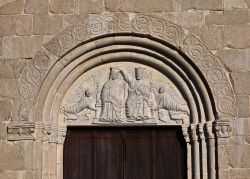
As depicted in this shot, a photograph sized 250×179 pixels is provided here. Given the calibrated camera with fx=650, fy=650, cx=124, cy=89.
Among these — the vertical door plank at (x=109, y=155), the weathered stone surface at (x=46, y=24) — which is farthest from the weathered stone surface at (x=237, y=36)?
the weathered stone surface at (x=46, y=24)

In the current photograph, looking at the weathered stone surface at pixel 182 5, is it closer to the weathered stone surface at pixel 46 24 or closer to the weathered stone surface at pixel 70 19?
the weathered stone surface at pixel 70 19

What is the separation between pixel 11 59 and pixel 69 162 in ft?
5.17

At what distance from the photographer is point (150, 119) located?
8.57m

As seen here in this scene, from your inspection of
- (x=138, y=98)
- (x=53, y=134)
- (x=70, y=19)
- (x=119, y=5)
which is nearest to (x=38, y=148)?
(x=53, y=134)

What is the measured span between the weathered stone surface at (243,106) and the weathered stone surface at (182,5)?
53.6 inches

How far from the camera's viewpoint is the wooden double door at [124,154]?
8.60 metres

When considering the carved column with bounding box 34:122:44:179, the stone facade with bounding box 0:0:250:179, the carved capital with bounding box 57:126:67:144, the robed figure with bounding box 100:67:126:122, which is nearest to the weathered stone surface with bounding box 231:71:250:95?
the stone facade with bounding box 0:0:250:179

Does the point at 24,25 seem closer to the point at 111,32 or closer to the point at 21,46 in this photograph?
the point at 21,46

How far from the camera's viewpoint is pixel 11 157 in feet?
27.5

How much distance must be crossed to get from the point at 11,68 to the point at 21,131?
858 millimetres

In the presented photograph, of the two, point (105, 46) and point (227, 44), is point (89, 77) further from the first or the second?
point (227, 44)

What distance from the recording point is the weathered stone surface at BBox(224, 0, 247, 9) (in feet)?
27.9

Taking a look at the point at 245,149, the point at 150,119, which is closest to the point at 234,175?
the point at 245,149

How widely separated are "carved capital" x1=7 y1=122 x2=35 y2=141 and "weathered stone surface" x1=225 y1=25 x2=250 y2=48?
2784 mm
